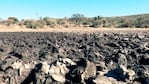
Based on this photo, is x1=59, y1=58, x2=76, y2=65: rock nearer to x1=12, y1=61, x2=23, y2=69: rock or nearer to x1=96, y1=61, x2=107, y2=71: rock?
x1=96, y1=61, x2=107, y2=71: rock

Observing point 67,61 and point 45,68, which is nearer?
point 45,68

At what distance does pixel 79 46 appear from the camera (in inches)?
719

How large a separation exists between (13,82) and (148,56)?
4.14 meters

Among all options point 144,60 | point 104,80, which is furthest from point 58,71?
point 144,60

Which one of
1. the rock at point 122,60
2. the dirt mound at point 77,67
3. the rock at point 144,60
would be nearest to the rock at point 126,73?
the dirt mound at point 77,67

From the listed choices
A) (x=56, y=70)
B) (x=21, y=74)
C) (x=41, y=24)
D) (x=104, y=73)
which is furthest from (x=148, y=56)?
→ (x=41, y=24)

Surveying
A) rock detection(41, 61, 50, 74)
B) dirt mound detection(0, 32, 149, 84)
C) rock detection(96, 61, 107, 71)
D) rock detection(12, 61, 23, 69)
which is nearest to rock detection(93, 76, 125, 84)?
dirt mound detection(0, 32, 149, 84)

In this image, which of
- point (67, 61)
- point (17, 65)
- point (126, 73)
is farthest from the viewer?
point (17, 65)

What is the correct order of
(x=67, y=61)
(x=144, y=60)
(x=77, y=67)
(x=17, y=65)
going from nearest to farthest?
(x=77, y=67)
(x=144, y=60)
(x=67, y=61)
(x=17, y=65)

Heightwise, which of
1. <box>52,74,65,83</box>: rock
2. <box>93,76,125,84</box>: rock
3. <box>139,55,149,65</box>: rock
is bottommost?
<box>52,74,65,83</box>: rock

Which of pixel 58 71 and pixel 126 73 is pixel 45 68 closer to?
pixel 58 71

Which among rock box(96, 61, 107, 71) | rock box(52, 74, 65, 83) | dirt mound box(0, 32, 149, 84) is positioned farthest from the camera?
rock box(96, 61, 107, 71)

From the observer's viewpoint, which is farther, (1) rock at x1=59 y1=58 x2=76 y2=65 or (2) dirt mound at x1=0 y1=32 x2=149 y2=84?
(1) rock at x1=59 y1=58 x2=76 y2=65

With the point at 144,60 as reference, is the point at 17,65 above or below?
below
